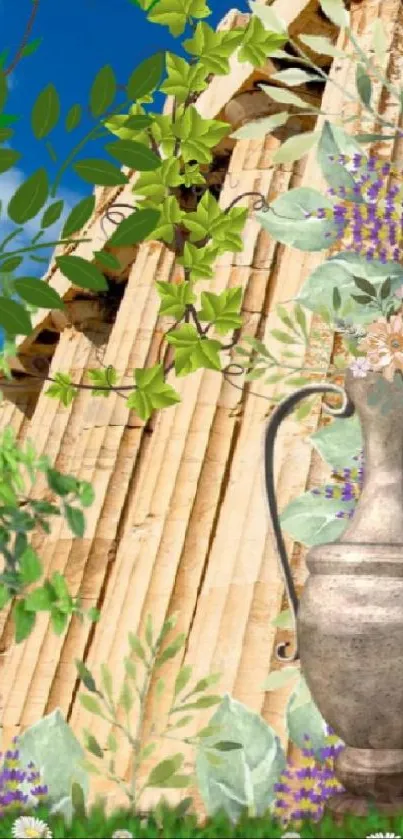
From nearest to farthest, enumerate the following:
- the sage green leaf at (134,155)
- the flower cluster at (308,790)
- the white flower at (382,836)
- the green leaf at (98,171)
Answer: the white flower at (382,836), the green leaf at (98,171), the sage green leaf at (134,155), the flower cluster at (308,790)

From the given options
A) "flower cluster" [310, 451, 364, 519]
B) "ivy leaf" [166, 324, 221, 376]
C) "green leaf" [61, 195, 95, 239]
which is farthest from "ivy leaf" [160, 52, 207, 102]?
"flower cluster" [310, 451, 364, 519]

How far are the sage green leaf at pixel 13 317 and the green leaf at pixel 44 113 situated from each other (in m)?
0.48

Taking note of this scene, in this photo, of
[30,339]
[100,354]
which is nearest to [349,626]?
[100,354]

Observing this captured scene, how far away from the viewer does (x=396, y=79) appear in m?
6.02

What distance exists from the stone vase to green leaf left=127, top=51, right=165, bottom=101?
4.55ft

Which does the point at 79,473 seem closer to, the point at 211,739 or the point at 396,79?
the point at 396,79

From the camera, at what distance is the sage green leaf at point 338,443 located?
4.22m

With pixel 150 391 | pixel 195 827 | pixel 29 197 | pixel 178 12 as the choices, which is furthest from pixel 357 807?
pixel 178 12

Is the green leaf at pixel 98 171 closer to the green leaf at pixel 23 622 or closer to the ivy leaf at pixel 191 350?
the ivy leaf at pixel 191 350

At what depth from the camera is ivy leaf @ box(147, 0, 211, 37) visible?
395 centimetres

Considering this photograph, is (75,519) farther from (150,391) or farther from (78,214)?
(78,214)

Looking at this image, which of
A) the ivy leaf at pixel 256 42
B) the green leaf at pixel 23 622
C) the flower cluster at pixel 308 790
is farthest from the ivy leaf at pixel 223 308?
the flower cluster at pixel 308 790

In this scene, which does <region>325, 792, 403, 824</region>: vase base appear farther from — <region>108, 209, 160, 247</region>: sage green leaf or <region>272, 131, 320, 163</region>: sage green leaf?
<region>272, 131, 320, 163</region>: sage green leaf

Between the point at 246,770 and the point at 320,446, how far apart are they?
122 centimetres
